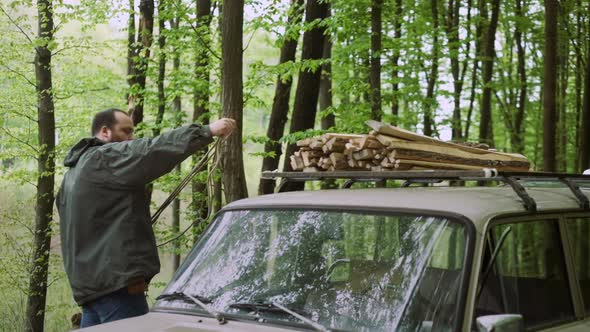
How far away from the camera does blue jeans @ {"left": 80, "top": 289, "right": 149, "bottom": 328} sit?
4828 mm

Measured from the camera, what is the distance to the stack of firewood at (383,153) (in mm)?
4859

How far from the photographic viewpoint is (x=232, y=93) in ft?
23.9

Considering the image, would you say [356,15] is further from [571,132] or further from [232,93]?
[571,132]

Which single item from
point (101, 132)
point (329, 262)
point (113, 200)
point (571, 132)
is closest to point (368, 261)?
point (329, 262)

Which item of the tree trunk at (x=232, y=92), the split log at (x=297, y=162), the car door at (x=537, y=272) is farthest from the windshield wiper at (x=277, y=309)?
the tree trunk at (x=232, y=92)

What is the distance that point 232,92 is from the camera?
7289mm

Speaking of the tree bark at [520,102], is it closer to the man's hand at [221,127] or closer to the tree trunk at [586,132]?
the tree trunk at [586,132]

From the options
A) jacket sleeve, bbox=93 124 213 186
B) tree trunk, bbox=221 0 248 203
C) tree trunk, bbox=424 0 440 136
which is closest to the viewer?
jacket sleeve, bbox=93 124 213 186

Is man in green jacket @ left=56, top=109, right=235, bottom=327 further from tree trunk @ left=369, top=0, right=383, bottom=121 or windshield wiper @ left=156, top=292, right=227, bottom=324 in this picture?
tree trunk @ left=369, top=0, right=383, bottom=121

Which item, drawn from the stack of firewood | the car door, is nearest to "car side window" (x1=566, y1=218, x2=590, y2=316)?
the car door

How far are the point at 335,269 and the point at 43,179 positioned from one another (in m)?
10.5

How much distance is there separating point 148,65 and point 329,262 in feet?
36.4

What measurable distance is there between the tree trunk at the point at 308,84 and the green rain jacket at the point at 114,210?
733cm

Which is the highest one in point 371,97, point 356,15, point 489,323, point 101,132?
point 356,15
